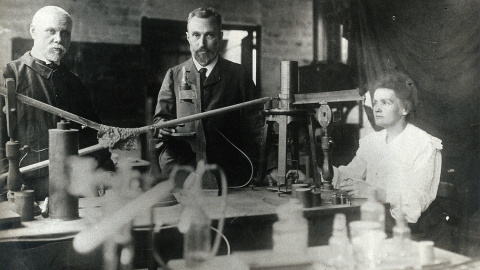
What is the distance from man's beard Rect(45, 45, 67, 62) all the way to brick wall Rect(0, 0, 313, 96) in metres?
0.09

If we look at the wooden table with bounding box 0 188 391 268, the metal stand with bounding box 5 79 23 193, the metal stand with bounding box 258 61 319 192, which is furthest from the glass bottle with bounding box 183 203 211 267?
the metal stand with bounding box 5 79 23 193

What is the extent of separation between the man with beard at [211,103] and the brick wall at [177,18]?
0.11 metres

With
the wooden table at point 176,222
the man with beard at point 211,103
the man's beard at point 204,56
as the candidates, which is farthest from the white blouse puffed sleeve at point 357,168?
the man's beard at point 204,56

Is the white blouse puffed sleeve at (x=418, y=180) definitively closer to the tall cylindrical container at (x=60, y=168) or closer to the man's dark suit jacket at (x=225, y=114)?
the man's dark suit jacket at (x=225, y=114)

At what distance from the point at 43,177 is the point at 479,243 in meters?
2.36

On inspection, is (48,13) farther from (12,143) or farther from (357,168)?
(357,168)

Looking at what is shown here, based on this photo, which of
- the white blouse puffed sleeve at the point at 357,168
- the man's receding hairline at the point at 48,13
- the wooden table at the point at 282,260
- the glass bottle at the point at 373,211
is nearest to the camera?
the wooden table at the point at 282,260

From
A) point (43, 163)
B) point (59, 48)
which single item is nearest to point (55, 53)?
point (59, 48)

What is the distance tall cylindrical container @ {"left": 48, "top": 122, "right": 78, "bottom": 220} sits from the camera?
178 centimetres

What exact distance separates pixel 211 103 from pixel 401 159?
1073 millimetres

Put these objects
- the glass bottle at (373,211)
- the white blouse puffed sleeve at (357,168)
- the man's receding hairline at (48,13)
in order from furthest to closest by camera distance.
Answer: the white blouse puffed sleeve at (357,168) < the glass bottle at (373,211) < the man's receding hairline at (48,13)

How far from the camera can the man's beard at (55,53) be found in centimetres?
212

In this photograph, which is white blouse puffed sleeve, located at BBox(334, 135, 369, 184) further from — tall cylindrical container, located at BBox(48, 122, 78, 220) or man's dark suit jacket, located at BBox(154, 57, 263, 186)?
tall cylindrical container, located at BBox(48, 122, 78, 220)

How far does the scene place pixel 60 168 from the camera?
1.79m
